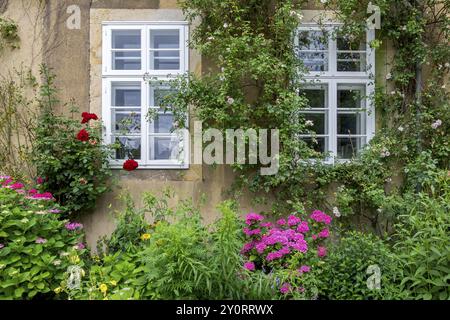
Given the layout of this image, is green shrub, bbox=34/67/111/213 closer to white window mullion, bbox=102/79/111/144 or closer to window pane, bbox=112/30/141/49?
white window mullion, bbox=102/79/111/144

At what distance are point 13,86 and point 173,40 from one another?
6.07 ft

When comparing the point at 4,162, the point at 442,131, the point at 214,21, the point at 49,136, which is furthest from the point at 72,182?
the point at 442,131

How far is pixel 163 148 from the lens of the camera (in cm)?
483

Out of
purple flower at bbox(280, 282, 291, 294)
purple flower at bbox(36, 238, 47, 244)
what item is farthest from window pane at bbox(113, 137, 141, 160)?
purple flower at bbox(280, 282, 291, 294)

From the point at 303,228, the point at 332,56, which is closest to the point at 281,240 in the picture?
the point at 303,228

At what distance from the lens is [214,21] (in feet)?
15.3

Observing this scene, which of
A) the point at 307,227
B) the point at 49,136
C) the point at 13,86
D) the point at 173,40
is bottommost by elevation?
the point at 307,227

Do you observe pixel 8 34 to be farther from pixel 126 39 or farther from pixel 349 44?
pixel 349 44

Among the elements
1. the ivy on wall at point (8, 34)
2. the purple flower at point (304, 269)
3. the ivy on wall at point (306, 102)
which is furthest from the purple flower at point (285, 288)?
the ivy on wall at point (8, 34)

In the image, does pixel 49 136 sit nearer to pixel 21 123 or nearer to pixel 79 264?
pixel 21 123

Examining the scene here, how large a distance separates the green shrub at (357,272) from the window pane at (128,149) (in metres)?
2.43

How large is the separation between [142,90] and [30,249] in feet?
7.06

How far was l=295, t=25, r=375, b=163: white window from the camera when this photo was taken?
189 inches
